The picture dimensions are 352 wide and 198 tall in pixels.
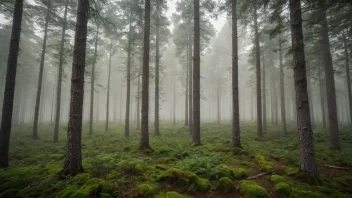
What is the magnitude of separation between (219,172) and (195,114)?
17.3 feet

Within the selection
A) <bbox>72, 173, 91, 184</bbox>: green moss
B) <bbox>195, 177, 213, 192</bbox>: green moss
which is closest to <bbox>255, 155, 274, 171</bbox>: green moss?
<bbox>195, 177, 213, 192</bbox>: green moss

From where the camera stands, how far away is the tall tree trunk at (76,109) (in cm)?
540

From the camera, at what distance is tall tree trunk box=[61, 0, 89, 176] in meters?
5.40

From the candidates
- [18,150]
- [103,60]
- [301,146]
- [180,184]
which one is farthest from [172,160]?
[103,60]

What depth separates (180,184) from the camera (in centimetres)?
480

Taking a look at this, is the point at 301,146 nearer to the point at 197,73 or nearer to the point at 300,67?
the point at 300,67

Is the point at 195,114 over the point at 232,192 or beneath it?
over

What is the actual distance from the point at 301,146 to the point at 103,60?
34.7 metres

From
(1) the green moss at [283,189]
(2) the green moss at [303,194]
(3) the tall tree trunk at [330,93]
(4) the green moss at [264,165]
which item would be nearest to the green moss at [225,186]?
(1) the green moss at [283,189]

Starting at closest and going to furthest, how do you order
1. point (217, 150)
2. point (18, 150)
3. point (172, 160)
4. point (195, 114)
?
point (172, 160) → point (217, 150) → point (195, 114) → point (18, 150)

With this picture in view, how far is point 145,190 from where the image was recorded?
14.0 ft

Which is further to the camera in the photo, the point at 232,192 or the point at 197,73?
the point at 197,73

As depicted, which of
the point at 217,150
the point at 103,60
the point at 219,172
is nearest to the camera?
the point at 219,172

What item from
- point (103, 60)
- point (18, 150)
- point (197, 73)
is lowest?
point (18, 150)
